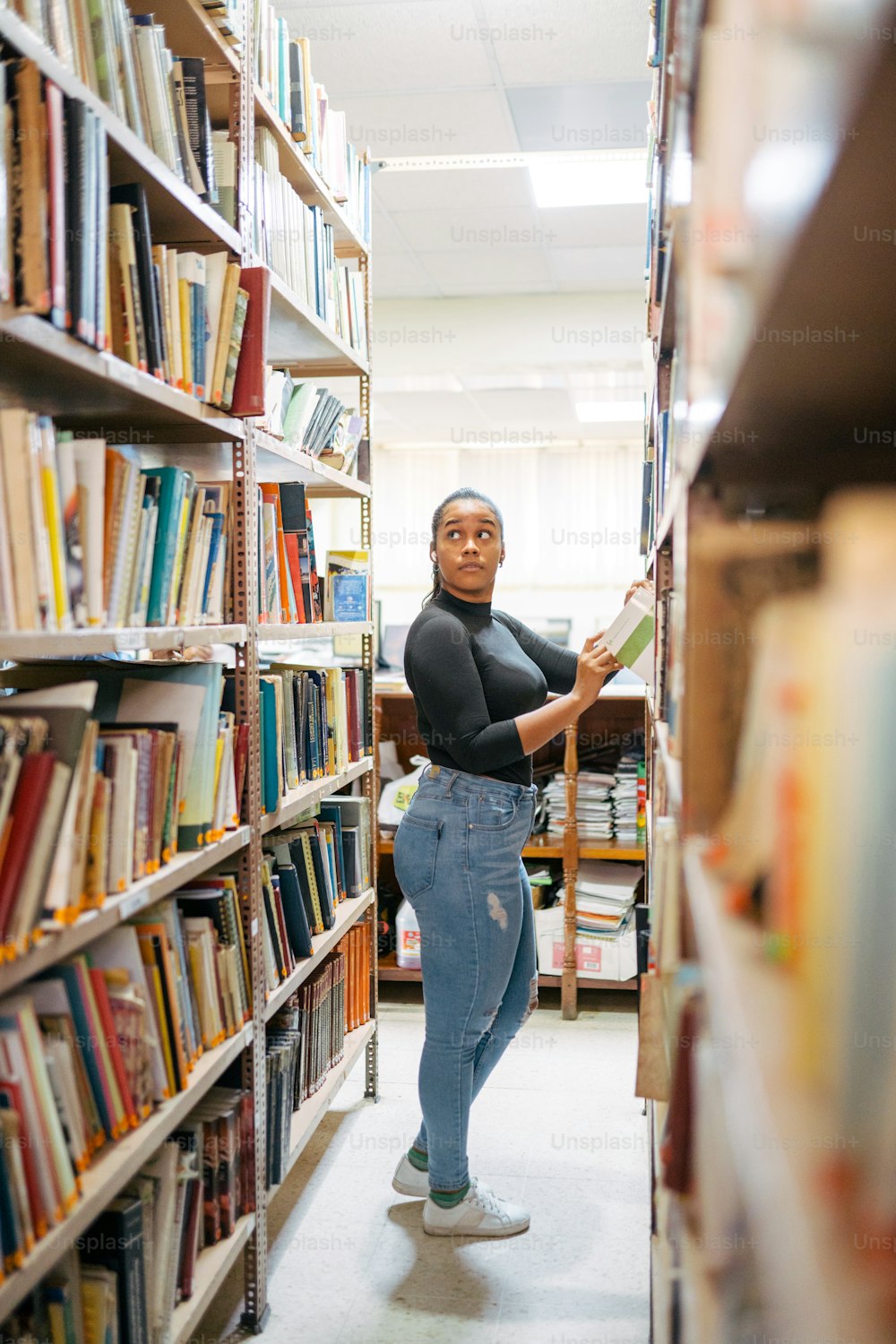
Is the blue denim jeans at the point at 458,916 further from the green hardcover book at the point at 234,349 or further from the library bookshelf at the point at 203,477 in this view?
the green hardcover book at the point at 234,349

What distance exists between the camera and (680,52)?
1010mm

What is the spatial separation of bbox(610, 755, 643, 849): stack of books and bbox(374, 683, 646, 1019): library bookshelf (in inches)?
2.1

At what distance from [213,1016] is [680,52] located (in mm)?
1533

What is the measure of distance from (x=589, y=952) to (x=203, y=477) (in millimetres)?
2159

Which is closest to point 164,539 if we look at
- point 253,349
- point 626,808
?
point 253,349

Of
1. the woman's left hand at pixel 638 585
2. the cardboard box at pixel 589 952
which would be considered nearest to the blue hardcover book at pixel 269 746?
the woman's left hand at pixel 638 585

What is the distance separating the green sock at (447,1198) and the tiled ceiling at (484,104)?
10.1ft

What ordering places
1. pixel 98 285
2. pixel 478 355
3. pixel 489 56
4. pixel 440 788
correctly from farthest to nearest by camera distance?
1. pixel 478 355
2. pixel 489 56
3. pixel 440 788
4. pixel 98 285

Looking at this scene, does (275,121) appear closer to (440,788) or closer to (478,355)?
(440,788)

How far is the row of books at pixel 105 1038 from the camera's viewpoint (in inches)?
45.7

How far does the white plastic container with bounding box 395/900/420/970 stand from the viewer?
3.47 m

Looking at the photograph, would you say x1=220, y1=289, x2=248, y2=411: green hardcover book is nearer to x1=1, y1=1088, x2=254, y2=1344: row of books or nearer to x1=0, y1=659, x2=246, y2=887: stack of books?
x1=0, y1=659, x2=246, y2=887: stack of books

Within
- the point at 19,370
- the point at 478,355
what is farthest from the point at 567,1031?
the point at 478,355

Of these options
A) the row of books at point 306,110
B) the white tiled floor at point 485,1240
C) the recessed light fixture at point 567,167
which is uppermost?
the recessed light fixture at point 567,167
